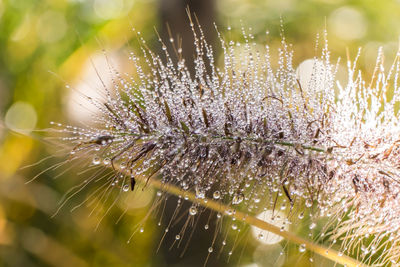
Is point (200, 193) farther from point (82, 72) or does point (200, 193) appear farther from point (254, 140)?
point (82, 72)

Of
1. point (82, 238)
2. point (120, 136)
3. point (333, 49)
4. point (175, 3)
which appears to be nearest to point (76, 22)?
point (175, 3)

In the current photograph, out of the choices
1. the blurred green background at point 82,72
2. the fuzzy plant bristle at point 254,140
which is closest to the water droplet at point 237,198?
the fuzzy plant bristle at point 254,140

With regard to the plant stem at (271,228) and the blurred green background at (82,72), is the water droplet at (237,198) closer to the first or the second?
the plant stem at (271,228)

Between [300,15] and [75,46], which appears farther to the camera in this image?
[300,15]

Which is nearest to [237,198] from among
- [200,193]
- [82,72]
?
[200,193]

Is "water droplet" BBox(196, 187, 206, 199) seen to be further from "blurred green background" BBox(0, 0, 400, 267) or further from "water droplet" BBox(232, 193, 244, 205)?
"blurred green background" BBox(0, 0, 400, 267)

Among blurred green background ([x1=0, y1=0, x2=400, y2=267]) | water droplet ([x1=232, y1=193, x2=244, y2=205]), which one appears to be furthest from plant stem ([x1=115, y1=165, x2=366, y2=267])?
blurred green background ([x1=0, y1=0, x2=400, y2=267])

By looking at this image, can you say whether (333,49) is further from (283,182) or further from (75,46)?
(283,182)

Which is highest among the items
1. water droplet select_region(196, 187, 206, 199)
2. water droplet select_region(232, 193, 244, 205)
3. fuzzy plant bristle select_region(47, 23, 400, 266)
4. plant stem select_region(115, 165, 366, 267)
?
fuzzy plant bristle select_region(47, 23, 400, 266)
